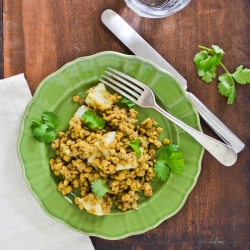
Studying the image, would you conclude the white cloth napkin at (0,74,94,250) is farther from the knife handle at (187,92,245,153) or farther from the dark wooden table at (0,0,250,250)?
the knife handle at (187,92,245,153)

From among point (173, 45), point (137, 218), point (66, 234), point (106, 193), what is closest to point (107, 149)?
point (106, 193)

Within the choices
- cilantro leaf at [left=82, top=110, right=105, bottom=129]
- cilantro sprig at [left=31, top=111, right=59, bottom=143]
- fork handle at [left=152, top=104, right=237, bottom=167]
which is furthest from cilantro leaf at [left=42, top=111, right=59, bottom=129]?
fork handle at [left=152, top=104, right=237, bottom=167]

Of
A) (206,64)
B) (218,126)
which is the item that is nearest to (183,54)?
(206,64)

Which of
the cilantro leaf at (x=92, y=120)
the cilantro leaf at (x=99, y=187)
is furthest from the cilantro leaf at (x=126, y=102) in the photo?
the cilantro leaf at (x=99, y=187)

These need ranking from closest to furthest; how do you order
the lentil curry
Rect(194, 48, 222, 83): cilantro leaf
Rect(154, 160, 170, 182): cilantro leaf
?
the lentil curry < Rect(154, 160, 170, 182): cilantro leaf < Rect(194, 48, 222, 83): cilantro leaf

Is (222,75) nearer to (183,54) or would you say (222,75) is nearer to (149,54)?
(183,54)

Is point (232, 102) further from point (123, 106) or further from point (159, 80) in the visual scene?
point (123, 106)

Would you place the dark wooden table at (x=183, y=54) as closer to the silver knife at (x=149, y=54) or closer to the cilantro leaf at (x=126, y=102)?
the silver knife at (x=149, y=54)
